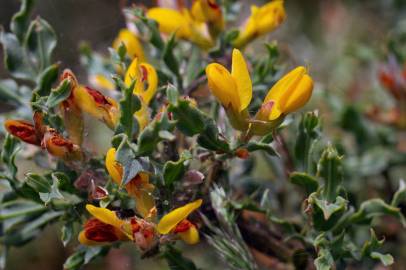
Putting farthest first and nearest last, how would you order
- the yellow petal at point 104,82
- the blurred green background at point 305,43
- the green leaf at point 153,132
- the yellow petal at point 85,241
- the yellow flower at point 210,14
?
the blurred green background at point 305,43, the yellow petal at point 104,82, the yellow flower at point 210,14, the yellow petal at point 85,241, the green leaf at point 153,132

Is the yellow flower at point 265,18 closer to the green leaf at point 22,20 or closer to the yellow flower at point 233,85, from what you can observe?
the yellow flower at point 233,85

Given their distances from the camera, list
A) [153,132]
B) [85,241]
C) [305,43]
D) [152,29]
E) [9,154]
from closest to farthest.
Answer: [153,132]
[85,241]
[9,154]
[152,29]
[305,43]

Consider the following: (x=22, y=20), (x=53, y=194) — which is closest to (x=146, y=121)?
(x=53, y=194)

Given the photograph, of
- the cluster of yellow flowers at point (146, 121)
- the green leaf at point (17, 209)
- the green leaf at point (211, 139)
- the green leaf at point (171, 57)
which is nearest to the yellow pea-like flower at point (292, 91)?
the cluster of yellow flowers at point (146, 121)

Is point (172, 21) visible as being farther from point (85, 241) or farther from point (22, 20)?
point (85, 241)

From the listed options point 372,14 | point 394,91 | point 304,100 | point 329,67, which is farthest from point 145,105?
point 372,14

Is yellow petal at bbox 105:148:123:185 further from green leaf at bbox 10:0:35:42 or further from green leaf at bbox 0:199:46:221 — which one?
green leaf at bbox 10:0:35:42

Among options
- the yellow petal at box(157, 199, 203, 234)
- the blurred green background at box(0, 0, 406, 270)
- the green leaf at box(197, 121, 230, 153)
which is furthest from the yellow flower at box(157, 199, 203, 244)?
the blurred green background at box(0, 0, 406, 270)

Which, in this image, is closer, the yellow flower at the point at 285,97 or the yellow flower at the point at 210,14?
the yellow flower at the point at 285,97
